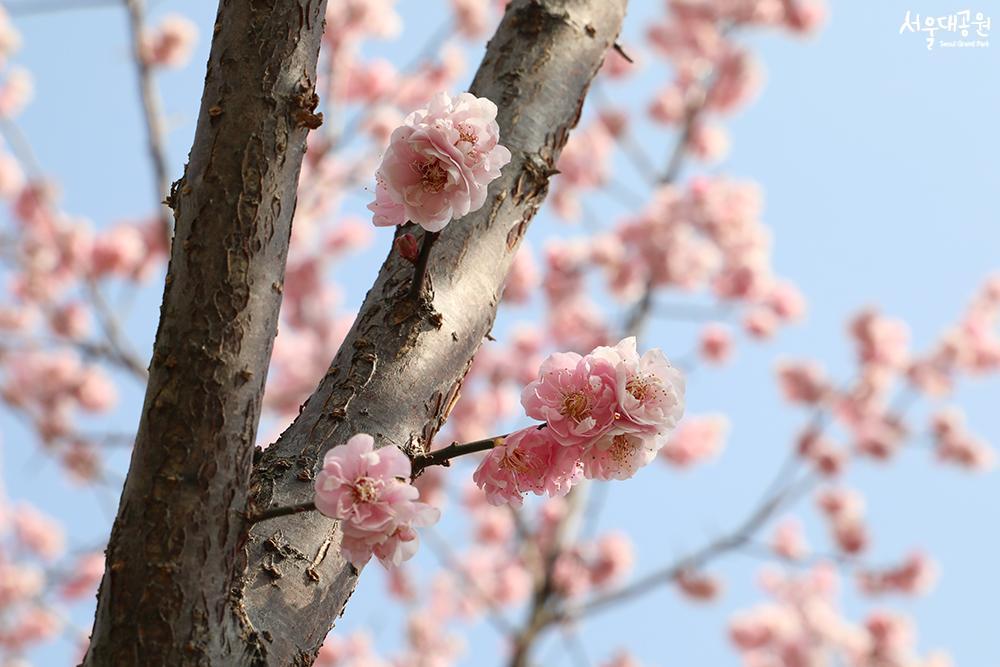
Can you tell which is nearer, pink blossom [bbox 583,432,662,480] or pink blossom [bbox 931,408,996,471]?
pink blossom [bbox 583,432,662,480]

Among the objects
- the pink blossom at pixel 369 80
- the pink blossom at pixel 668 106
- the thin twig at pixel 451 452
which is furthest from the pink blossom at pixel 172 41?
the thin twig at pixel 451 452

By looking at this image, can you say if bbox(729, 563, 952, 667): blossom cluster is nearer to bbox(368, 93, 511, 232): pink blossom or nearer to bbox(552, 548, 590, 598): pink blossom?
bbox(552, 548, 590, 598): pink blossom

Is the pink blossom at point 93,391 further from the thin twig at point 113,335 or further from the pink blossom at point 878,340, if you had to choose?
the pink blossom at point 878,340

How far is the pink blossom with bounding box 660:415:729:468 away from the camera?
8.17m

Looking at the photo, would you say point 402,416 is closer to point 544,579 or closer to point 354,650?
point 544,579

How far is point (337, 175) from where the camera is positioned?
6.72m

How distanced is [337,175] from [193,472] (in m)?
5.76

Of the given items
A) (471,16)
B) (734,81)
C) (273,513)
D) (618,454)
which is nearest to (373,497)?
(273,513)

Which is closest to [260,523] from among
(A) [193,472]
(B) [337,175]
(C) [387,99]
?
(A) [193,472]

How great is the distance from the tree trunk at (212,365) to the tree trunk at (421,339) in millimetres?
121

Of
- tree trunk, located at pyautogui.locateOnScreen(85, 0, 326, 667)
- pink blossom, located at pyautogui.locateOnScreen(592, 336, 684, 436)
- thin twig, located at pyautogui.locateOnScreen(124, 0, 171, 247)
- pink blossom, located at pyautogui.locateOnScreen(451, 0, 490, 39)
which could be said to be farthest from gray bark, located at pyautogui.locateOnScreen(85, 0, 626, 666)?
pink blossom, located at pyautogui.locateOnScreen(451, 0, 490, 39)

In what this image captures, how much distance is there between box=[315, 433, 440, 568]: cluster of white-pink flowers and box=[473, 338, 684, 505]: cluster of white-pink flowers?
0.71 feet

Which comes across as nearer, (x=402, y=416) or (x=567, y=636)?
(x=402, y=416)

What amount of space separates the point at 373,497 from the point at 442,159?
0.47 meters
